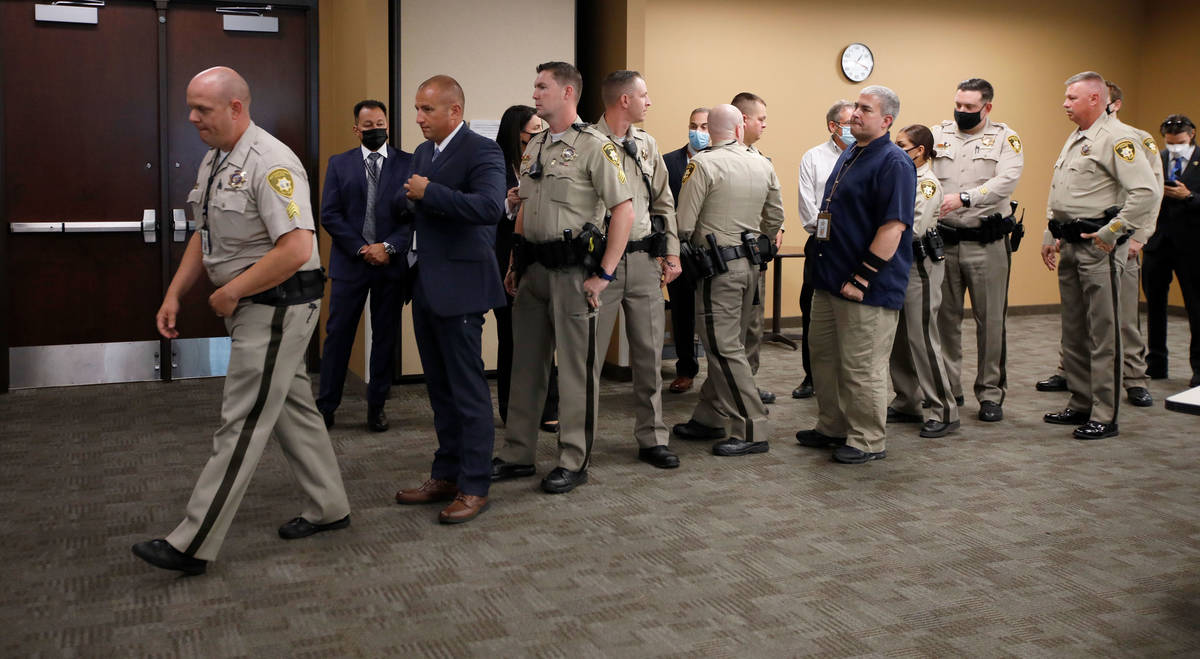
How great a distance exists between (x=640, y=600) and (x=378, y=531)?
107 centimetres

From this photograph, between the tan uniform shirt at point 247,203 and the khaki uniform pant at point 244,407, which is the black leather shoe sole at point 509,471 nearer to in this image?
the khaki uniform pant at point 244,407

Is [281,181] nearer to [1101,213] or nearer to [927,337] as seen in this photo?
[927,337]

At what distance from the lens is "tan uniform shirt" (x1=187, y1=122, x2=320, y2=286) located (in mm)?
3242

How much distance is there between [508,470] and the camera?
443cm

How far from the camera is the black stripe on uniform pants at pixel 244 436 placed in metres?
3.22

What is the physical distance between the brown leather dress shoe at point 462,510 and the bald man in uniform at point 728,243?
1.35m

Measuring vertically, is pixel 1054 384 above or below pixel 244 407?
below

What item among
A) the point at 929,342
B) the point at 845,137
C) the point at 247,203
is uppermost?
the point at 845,137

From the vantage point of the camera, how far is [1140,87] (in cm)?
1063

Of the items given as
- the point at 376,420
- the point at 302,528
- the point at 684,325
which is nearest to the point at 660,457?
the point at 376,420

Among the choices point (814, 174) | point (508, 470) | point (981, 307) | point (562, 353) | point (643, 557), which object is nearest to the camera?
point (643, 557)

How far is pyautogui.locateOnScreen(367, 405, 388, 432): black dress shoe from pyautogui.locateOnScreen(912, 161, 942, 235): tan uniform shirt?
2.73m

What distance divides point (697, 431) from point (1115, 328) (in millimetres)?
2103

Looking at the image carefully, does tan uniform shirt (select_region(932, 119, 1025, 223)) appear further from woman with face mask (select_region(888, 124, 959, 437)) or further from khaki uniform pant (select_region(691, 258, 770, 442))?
khaki uniform pant (select_region(691, 258, 770, 442))
